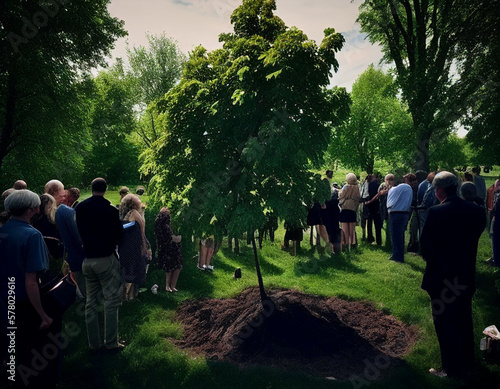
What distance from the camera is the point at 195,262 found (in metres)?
10.1

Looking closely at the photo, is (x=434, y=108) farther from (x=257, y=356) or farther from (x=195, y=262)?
(x=257, y=356)

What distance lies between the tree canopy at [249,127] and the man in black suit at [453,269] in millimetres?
1888

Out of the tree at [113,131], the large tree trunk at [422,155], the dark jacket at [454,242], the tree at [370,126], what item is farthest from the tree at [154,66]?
the dark jacket at [454,242]

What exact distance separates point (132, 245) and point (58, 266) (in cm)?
135

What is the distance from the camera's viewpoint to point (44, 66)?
14.7m

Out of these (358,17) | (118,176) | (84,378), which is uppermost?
(358,17)

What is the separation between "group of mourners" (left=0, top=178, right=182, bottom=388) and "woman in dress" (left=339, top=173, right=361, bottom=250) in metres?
6.19

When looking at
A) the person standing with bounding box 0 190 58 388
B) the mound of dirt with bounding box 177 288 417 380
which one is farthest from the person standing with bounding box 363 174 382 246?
the person standing with bounding box 0 190 58 388

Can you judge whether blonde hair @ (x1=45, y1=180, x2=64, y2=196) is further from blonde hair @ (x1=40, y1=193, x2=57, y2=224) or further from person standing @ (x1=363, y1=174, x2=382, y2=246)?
person standing @ (x1=363, y1=174, x2=382, y2=246)

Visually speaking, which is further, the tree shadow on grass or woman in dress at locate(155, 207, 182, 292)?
the tree shadow on grass

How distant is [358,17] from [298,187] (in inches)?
830

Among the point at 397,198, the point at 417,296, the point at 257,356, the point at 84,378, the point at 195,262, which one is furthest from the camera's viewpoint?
the point at 195,262

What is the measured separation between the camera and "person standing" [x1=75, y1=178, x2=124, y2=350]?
500 cm

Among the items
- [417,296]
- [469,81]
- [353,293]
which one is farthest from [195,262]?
[469,81]
